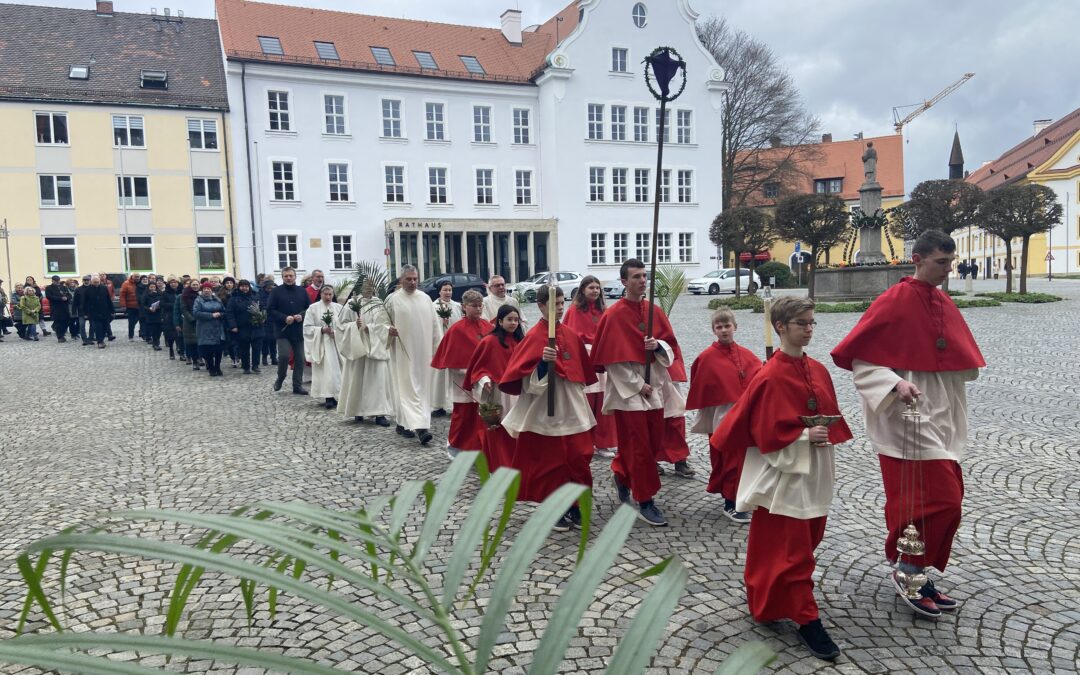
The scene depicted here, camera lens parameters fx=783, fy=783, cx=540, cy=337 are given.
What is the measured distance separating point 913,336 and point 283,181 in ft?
112

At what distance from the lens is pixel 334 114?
36.1m

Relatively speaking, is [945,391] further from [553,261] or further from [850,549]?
[553,261]

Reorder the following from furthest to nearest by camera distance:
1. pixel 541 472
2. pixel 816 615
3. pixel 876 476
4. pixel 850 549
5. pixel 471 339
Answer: pixel 471 339, pixel 876 476, pixel 541 472, pixel 850 549, pixel 816 615

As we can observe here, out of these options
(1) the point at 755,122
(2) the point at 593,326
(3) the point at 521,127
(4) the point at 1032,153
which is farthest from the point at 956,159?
(2) the point at 593,326

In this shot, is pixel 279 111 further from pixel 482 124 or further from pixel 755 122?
pixel 755 122

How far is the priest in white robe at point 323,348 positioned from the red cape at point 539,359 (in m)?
6.22

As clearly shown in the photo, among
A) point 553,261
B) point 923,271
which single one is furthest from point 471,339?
point 553,261

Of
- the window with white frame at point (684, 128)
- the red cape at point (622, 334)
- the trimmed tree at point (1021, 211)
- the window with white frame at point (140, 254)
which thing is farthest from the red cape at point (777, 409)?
the window with white frame at point (684, 128)

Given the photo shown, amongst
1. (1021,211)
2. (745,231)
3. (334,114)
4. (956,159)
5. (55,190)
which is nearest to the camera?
(1021,211)

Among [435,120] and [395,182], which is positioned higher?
[435,120]

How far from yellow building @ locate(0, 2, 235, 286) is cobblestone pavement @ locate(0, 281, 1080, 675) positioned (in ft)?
78.0

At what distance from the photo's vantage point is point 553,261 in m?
40.2

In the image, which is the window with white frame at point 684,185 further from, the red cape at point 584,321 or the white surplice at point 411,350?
the red cape at point 584,321

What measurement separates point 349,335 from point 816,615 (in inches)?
312
